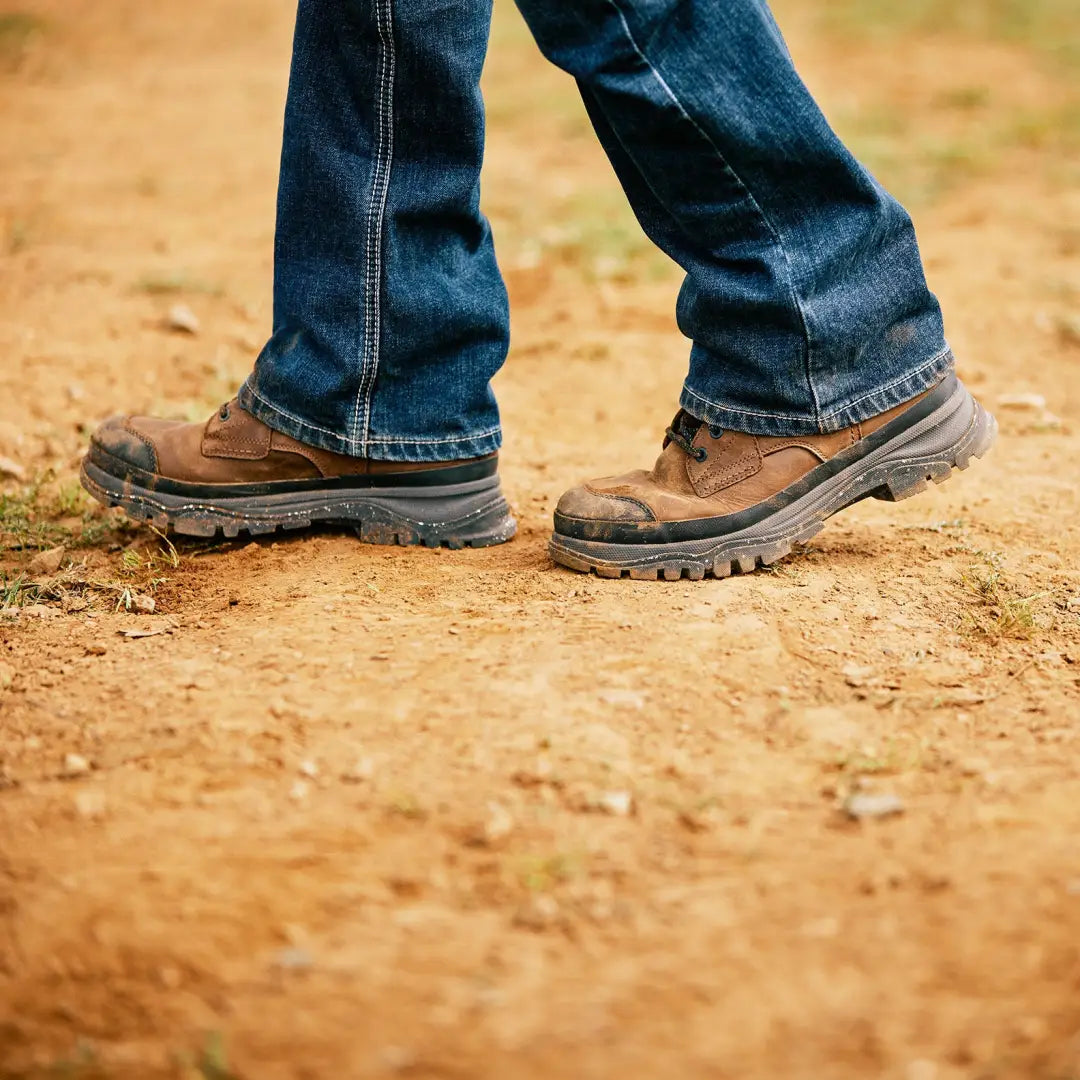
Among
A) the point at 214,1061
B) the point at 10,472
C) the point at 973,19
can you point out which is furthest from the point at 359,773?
the point at 973,19

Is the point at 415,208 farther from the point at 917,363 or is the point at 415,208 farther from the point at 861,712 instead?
the point at 861,712

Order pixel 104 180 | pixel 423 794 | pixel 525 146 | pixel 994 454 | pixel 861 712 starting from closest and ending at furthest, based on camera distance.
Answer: pixel 423 794
pixel 861 712
pixel 994 454
pixel 104 180
pixel 525 146

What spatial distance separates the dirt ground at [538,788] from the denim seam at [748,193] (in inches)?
13.2

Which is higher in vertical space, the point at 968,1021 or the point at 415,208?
the point at 415,208

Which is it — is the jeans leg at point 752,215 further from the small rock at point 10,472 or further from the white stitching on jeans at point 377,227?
the small rock at point 10,472

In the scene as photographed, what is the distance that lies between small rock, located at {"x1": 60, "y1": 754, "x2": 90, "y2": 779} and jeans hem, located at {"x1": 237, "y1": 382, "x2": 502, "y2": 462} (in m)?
0.74

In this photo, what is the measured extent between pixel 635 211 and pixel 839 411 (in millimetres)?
431

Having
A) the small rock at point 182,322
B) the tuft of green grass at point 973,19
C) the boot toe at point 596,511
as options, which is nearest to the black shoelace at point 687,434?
the boot toe at point 596,511

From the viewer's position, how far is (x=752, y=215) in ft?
5.77

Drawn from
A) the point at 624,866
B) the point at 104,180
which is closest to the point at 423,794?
the point at 624,866

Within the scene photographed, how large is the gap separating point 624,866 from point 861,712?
0.44 meters

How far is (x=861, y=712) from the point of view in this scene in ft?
5.24

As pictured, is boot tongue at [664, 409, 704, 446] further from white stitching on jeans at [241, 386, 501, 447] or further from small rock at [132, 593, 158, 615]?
small rock at [132, 593, 158, 615]

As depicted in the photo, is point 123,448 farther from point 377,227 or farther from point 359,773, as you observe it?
point 359,773
